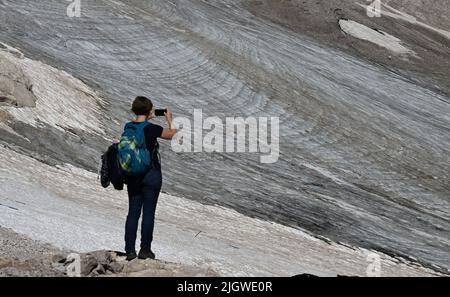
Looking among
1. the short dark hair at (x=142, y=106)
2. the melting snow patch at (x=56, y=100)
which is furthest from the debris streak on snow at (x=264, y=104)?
the short dark hair at (x=142, y=106)

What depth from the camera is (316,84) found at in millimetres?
36469

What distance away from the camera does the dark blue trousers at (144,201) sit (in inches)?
403

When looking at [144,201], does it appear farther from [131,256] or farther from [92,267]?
[92,267]

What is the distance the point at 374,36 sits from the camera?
4725 cm

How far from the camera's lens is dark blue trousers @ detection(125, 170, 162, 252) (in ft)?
33.6

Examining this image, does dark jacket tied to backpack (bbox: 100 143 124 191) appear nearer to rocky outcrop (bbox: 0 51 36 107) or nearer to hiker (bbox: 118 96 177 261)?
hiker (bbox: 118 96 177 261)

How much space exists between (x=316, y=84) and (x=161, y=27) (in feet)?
24.5

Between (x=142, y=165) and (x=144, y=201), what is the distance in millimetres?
500

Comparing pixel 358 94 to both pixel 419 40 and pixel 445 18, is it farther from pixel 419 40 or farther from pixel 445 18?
pixel 445 18

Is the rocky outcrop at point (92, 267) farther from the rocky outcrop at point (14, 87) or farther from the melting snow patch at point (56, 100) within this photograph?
the rocky outcrop at point (14, 87)

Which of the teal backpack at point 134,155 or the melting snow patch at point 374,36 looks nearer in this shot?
the teal backpack at point 134,155
